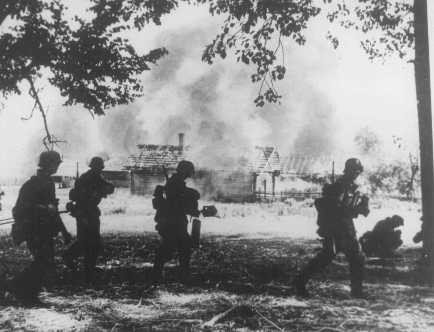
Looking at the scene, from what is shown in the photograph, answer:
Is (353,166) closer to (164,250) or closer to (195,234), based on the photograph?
(195,234)

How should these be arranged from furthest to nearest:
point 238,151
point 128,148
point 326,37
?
point 128,148 < point 238,151 < point 326,37

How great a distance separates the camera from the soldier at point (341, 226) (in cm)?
599

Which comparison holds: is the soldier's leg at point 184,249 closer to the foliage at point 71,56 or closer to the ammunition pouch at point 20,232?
the ammunition pouch at point 20,232

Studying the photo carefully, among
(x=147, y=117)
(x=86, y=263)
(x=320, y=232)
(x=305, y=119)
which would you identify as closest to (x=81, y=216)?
(x=86, y=263)

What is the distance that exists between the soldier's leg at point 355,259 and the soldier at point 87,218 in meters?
3.46

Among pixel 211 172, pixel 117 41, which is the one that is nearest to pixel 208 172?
pixel 211 172

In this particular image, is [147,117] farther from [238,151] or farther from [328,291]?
[328,291]

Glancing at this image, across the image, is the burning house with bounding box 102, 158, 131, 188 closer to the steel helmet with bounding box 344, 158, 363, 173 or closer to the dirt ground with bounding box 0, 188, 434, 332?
the dirt ground with bounding box 0, 188, 434, 332

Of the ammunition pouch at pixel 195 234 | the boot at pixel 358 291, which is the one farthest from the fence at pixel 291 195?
the boot at pixel 358 291

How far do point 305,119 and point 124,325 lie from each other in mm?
69477

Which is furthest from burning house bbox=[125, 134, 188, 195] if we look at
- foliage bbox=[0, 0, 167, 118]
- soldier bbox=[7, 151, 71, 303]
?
soldier bbox=[7, 151, 71, 303]

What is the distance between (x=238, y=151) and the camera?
1387 inches

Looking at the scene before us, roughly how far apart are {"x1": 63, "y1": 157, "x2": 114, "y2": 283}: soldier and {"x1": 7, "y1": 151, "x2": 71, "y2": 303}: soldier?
3.56 feet

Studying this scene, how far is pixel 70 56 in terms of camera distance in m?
9.03
